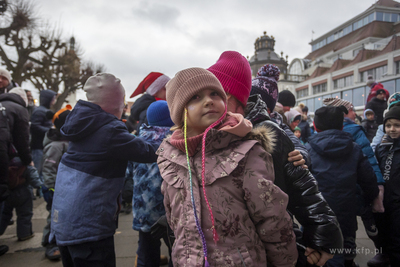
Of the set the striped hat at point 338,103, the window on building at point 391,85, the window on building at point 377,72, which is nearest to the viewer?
the striped hat at point 338,103

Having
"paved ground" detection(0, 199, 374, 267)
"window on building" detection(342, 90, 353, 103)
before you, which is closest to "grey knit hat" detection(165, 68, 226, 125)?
"paved ground" detection(0, 199, 374, 267)

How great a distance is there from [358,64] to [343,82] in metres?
3.38

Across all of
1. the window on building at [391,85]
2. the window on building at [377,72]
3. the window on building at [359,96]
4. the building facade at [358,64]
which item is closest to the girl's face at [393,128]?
the building facade at [358,64]

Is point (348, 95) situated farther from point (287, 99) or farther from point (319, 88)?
point (287, 99)

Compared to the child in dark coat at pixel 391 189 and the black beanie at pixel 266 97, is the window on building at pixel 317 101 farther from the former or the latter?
the black beanie at pixel 266 97

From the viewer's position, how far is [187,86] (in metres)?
1.30

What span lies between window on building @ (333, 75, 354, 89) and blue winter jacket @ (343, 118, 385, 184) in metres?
30.3

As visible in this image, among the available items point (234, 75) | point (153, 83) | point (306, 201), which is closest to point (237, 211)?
point (306, 201)

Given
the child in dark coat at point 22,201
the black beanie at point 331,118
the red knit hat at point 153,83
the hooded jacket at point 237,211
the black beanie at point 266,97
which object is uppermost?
the red knit hat at point 153,83

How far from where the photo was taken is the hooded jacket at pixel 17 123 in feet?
10.2

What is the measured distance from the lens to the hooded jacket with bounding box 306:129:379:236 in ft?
8.30

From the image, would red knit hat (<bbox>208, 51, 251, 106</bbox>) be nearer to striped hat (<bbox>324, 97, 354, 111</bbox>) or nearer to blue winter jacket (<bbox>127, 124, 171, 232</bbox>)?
blue winter jacket (<bbox>127, 124, 171, 232</bbox>)

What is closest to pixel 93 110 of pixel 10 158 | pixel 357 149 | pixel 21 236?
pixel 10 158

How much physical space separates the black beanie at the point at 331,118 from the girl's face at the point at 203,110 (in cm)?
196
